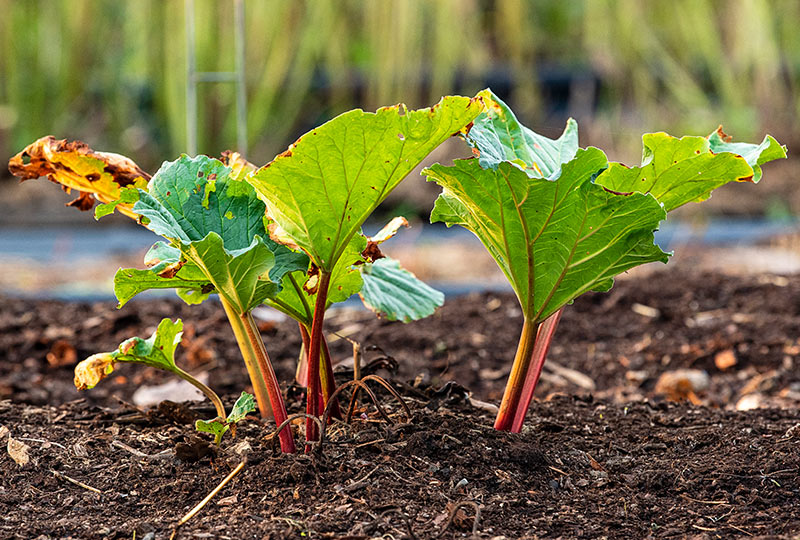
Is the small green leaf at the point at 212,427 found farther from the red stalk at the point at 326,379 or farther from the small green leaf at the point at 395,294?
the small green leaf at the point at 395,294

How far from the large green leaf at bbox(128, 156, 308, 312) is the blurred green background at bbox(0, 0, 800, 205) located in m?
3.84

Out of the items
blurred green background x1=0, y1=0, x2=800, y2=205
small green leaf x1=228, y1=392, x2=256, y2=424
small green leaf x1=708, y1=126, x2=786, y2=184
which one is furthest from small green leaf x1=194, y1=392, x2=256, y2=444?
blurred green background x1=0, y1=0, x2=800, y2=205

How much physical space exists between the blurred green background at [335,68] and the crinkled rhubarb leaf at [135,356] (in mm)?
3866

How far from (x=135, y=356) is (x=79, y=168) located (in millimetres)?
309

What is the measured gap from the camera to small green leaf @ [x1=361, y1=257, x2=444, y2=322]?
1414 millimetres

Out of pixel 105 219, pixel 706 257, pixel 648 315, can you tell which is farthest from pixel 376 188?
pixel 105 219

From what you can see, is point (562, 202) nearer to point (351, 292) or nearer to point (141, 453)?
point (351, 292)

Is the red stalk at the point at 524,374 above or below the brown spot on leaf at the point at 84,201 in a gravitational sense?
below

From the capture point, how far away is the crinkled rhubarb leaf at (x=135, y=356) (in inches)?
47.1

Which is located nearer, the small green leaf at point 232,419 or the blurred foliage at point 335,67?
the small green leaf at point 232,419

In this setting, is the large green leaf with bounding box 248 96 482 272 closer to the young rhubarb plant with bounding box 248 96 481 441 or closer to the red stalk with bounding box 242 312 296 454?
the young rhubarb plant with bounding box 248 96 481 441

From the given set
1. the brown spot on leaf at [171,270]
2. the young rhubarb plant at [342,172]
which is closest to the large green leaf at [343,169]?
the young rhubarb plant at [342,172]

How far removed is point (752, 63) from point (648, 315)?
155 inches

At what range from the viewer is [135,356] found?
123cm
